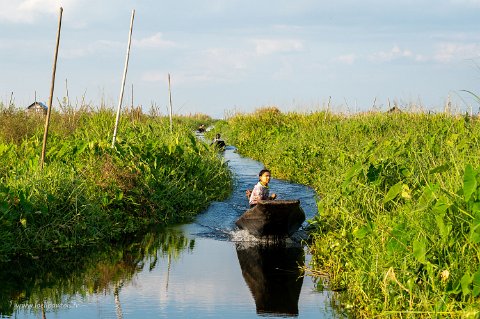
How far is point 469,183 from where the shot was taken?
6.03m

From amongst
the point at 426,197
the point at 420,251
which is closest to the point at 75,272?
the point at 426,197

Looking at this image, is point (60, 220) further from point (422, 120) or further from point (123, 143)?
point (422, 120)

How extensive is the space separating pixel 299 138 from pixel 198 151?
21.7ft

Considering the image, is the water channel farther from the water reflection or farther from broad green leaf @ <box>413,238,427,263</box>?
broad green leaf @ <box>413,238,427,263</box>

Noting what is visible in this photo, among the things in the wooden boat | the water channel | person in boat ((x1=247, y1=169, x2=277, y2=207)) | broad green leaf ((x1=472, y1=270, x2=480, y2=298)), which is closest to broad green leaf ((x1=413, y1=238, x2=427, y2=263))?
broad green leaf ((x1=472, y1=270, x2=480, y2=298))

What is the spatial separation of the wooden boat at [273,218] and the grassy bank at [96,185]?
2.35m

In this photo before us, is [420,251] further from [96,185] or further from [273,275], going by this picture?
[96,185]

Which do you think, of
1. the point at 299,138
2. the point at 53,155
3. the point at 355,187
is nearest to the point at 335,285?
the point at 355,187

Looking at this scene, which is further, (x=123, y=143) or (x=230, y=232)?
(x=123, y=143)

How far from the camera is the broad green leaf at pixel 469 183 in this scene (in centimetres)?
599

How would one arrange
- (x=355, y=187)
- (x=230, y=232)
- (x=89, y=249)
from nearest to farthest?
(x=355, y=187) < (x=89, y=249) < (x=230, y=232)

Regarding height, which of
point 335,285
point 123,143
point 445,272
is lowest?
point 335,285

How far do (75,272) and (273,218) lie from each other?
3355mm

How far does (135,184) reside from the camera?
45.3ft
